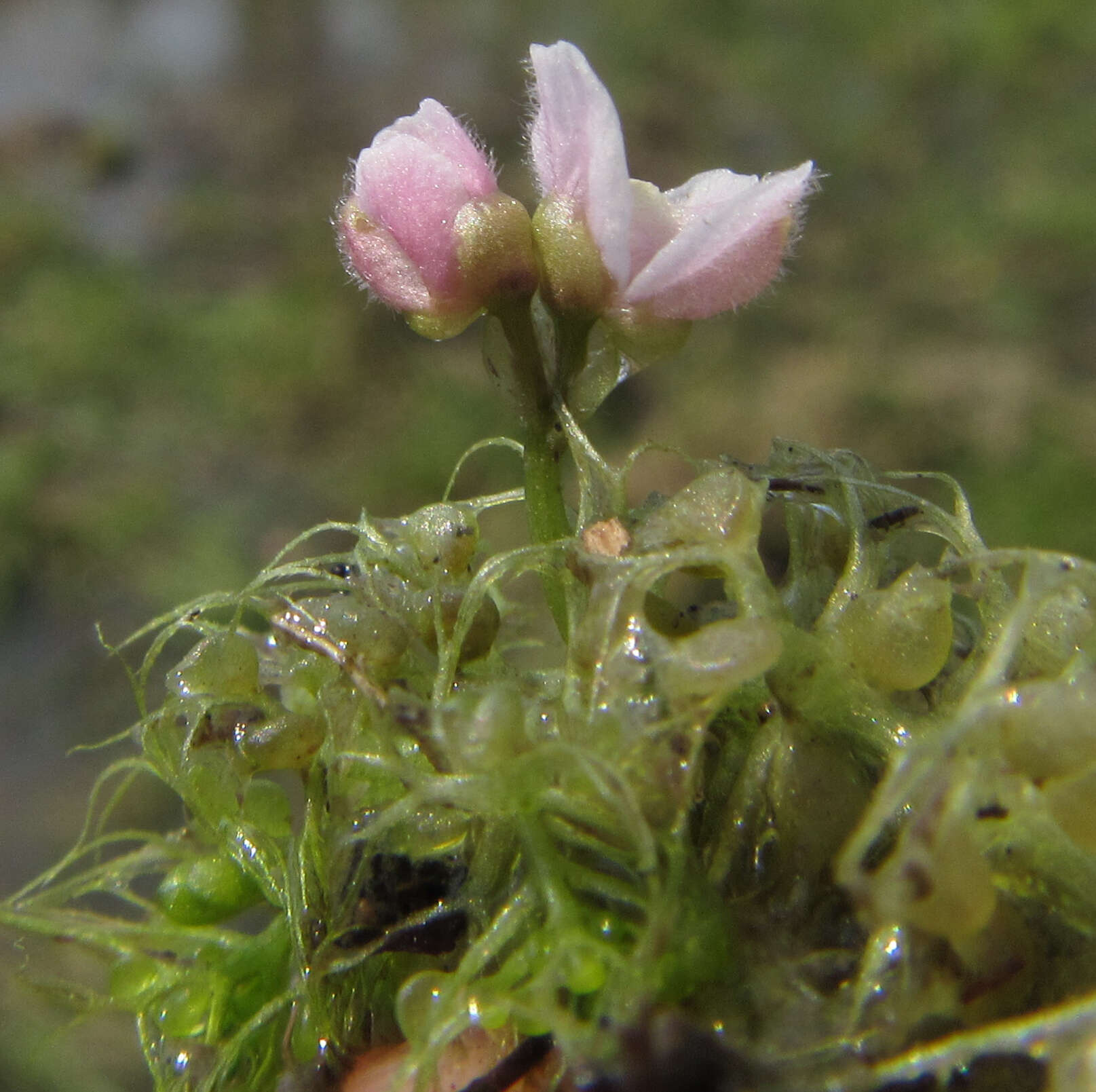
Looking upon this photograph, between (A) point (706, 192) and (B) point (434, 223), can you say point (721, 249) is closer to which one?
(A) point (706, 192)

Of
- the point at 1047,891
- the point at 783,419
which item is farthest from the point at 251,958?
the point at 783,419

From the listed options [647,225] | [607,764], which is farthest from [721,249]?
[607,764]

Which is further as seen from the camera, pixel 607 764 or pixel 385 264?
pixel 385 264

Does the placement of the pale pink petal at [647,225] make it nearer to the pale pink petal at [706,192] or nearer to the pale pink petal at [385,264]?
the pale pink petal at [706,192]

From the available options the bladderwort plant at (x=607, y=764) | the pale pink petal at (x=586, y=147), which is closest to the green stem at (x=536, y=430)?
the bladderwort plant at (x=607, y=764)

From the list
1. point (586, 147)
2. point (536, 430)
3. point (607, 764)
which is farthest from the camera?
point (536, 430)
